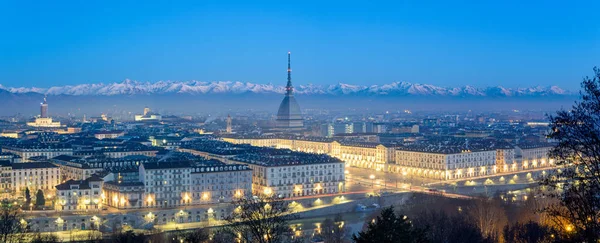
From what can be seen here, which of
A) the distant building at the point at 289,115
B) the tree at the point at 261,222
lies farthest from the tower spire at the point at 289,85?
the tree at the point at 261,222

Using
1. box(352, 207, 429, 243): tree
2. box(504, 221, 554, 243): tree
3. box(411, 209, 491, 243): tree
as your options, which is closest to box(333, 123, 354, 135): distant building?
box(411, 209, 491, 243): tree

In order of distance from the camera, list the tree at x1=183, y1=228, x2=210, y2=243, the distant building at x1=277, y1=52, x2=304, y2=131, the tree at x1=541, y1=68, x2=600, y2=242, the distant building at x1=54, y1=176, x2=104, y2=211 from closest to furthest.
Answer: the tree at x1=541, y1=68, x2=600, y2=242 < the tree at x1=183, y1=228, x2=210, y2=243 < the distant building at x1=54, y1=176, x2=104, y2=211 < the distant building at x1=277, y1=52, x2=304, y2=131

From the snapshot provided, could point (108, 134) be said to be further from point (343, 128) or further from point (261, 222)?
point (261, 222)

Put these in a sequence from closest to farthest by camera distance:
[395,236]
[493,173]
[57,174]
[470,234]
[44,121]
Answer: [395,236] < [470,234] < [57,174] < [493,173] < [44,121]

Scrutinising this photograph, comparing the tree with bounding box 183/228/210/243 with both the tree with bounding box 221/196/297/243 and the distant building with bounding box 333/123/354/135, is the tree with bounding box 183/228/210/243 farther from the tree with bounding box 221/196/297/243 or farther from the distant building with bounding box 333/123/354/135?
the distant building with bounding box 333/123/354/135

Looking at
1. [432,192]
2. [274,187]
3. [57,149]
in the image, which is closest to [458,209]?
[432,192]

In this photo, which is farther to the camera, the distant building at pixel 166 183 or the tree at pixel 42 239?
the distant building at pixel 166 183

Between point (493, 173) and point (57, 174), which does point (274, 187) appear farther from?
point (493, 173)

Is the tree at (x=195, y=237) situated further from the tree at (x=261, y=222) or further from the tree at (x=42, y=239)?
the tree at (x=42, y=239)

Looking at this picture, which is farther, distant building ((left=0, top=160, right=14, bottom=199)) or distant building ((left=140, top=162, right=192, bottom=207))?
distant building ((left=0, top=160, right=14, bottom=199))
